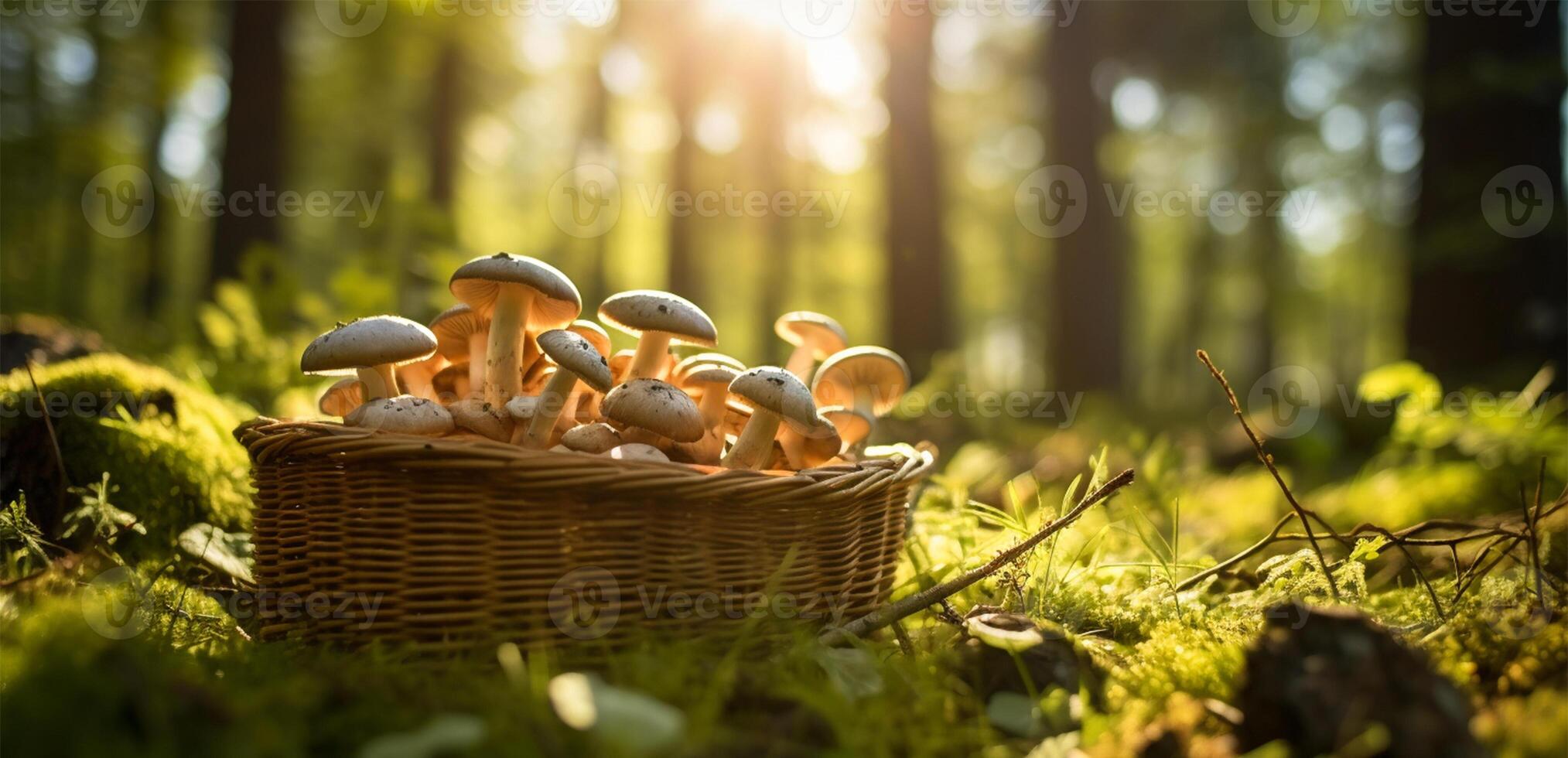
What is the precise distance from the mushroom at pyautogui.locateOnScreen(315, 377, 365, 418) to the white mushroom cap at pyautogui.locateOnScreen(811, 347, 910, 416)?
1431mm

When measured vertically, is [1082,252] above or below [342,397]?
below

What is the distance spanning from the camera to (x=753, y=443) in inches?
93.7

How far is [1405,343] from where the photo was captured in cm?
661

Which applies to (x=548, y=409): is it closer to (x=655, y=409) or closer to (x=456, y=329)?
(x=655, y=409)

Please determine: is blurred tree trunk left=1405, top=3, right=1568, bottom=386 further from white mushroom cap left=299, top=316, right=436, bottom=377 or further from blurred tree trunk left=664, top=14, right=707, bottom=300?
blurred tree trunk left=664, top=14, right=707, bottom=300

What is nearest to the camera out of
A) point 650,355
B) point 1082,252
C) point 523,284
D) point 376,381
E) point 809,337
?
point 523,284

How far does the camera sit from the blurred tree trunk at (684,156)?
1327cm

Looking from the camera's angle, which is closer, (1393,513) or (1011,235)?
(1393,513)

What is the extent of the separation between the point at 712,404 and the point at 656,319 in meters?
0.37

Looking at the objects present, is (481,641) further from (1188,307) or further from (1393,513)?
(1188,307)

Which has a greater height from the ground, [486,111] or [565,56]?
[565,56]

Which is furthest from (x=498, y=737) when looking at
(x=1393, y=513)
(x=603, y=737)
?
(x=1393, y=513)

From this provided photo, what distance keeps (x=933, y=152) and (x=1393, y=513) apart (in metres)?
5.36

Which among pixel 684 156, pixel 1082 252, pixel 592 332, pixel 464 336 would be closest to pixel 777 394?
pixel 592 332
